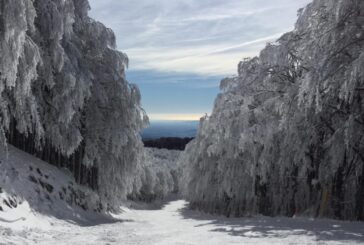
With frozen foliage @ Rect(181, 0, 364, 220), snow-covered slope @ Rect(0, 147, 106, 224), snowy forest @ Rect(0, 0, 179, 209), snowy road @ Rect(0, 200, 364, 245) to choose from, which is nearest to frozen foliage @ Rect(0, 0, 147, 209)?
snowy forest @ Rect(0, 0, 179, 209)

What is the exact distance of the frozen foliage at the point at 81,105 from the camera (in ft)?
47.6

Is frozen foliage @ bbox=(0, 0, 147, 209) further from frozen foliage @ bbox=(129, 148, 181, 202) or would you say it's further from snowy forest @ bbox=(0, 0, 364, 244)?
frozen foliage @ bbox=(129, 148, 181, 202)

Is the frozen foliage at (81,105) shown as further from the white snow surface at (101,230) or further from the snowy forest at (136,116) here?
the white snow surface at (101,230)

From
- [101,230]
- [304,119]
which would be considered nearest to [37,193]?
[101,230]

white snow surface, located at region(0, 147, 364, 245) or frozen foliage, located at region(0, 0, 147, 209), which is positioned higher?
frozen foliage, located at region(0, 0, 147, 209)

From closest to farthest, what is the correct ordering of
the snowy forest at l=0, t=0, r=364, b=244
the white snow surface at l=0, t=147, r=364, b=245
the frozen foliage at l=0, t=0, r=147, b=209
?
the white snow surface at l=0, t=147, r=364, b=245
the snowy forest at l=0, t=0, r=364, b=244
the frozen foliage at l=0, t=0, r=147, b=209

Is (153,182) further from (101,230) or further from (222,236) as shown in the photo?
(222,236)

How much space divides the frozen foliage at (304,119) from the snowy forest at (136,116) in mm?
47

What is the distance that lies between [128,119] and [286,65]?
25.8ft

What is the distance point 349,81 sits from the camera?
33.3 feet

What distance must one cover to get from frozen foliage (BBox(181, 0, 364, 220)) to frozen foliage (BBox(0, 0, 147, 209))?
4.90 meters

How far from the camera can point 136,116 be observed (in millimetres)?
20766

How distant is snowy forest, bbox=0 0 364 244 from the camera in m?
11.0

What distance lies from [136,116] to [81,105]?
4.18m
